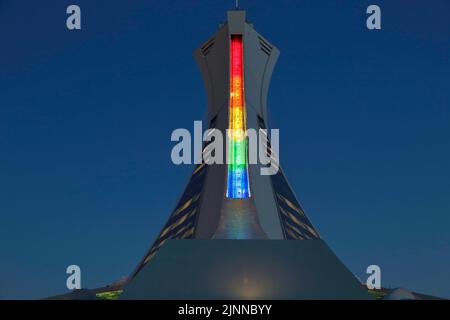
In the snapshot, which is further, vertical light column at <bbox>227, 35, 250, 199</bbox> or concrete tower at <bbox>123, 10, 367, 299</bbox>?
vertical light column at <bbox>227, 35, 250, 199</bbox>

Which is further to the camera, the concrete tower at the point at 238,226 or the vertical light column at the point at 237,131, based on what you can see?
the vertical light column at the point at 237,131

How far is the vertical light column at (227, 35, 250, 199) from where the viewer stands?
24891 mm

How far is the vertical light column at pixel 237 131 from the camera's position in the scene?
24.9 m

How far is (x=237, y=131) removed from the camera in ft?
92.2

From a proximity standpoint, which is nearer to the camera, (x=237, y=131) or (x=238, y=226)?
(x=238, y=226)

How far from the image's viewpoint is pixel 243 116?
2886cm

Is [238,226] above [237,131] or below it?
below
